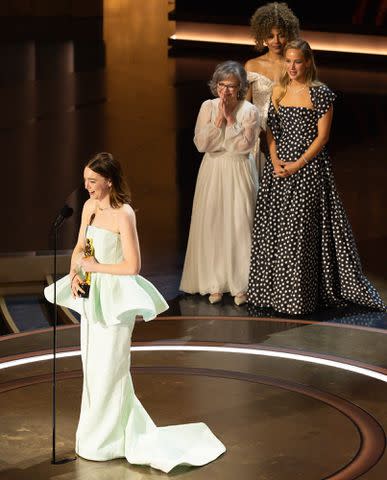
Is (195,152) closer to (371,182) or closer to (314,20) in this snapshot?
(371,182)

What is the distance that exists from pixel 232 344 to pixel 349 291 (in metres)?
1.30

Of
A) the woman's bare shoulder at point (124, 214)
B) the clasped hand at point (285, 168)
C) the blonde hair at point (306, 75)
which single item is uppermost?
the blonde hair at point (306, 75)

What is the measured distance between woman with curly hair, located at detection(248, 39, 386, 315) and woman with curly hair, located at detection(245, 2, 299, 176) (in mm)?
389

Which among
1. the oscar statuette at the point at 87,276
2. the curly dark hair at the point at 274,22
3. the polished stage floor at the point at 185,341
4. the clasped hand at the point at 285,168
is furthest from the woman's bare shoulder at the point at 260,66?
the oscar statuette at the point at 87,276

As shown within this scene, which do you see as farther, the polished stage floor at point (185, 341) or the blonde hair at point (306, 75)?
the blonde hair at point (306, 75)

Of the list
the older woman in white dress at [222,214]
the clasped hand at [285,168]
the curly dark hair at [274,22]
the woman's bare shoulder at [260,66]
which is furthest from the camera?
the woman's bare shoulder at [260,66]

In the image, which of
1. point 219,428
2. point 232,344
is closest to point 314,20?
point 232,344

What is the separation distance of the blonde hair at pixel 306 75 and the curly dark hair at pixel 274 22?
587mm

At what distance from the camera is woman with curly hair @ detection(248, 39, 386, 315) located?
8.09m

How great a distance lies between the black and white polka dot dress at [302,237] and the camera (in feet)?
26.7

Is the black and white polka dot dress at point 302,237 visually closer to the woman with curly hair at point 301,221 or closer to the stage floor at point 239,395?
the woman with curly hair at point 301,221

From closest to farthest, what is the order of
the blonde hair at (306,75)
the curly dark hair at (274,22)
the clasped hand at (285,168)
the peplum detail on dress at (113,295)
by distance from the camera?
the peplum detail on dress at (113,295), the blonde hair at (306,75), the clasped hand at (285,168), the curly dark hair at (274,22)

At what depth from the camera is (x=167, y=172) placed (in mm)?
12531

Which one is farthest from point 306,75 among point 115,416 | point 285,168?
point 115,416
